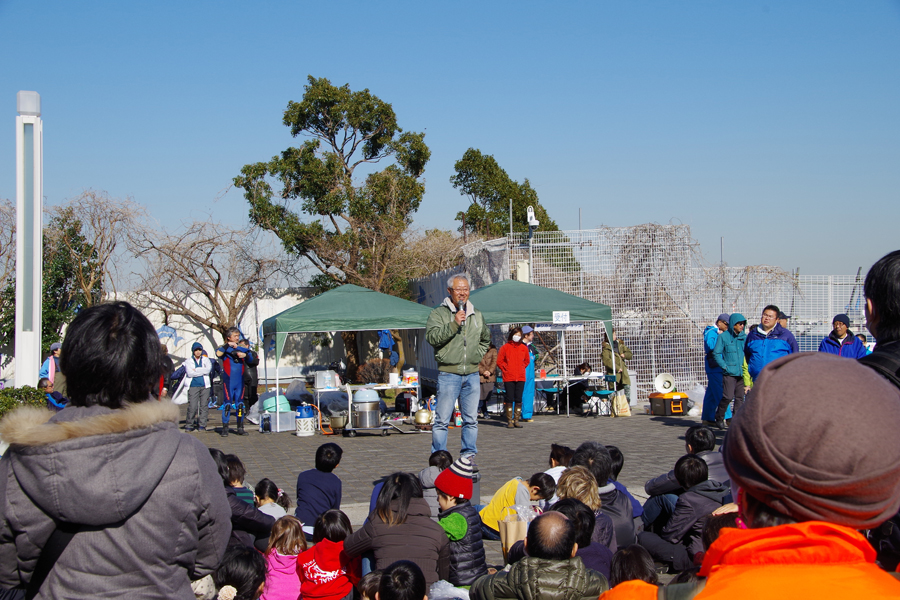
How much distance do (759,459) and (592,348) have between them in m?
16.2

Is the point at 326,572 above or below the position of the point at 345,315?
below

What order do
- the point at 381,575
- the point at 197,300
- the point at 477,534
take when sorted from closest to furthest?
the point at 381,575 < the point at 477,534 < the point at 197,300

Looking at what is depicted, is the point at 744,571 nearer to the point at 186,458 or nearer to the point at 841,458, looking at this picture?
the point at 841,458

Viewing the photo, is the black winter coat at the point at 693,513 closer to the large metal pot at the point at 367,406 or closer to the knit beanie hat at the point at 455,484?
the knit beanie hat at the point at 455,484

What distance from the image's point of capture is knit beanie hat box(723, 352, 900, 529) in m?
1.10

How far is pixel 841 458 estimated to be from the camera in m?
1.10

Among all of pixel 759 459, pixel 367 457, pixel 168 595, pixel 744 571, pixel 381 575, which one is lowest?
pixel 367 457

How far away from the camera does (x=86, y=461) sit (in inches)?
73.7

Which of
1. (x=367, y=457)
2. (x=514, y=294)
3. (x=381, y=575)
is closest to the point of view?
(x=381, y=575)

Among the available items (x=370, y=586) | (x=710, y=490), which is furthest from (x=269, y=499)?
(x=710, y=490)

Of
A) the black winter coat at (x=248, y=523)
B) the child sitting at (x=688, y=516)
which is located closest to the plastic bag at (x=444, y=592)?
the black winter coat at (x=248, y=523)

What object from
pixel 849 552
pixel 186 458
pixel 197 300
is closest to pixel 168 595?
pixel 186 458

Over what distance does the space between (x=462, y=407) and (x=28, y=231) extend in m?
5.58

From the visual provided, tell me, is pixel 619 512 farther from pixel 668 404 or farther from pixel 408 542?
pixel 668 404
